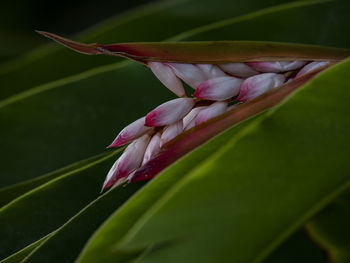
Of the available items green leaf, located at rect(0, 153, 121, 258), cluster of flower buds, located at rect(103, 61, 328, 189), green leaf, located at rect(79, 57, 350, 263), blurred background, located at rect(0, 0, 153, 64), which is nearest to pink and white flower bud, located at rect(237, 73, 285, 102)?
cluster of flower buds, located at rect(103, 61, 328, 189)

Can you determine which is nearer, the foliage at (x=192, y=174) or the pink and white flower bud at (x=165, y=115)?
the foliage at (x=192, y=174)

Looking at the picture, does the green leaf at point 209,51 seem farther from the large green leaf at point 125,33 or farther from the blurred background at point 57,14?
the blurred background at point 57,14

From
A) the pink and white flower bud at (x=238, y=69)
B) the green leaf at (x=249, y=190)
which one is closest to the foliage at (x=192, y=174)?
the green leaf at (x=249, y=190)

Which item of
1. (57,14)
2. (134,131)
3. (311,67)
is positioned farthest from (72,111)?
(57,14)

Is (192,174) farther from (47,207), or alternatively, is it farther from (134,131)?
(47,207)

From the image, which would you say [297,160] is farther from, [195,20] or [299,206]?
[195,20]

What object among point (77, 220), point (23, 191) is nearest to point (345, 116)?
point (77, 220)
